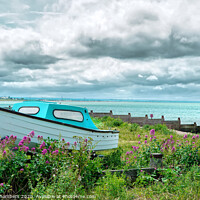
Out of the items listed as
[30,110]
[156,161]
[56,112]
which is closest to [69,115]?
[56,112]

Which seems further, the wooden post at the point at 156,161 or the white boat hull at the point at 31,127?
the white boat hull at the point at 31,127

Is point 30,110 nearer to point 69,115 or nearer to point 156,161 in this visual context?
point 69,115

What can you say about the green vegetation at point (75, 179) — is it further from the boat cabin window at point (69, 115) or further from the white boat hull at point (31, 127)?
the boat cabin window at point (69, 115)

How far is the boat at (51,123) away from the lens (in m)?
6.29

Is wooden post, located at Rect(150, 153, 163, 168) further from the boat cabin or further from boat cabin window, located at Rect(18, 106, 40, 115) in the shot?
boat cabin window, located at Rect(18, 106, 40, 115)

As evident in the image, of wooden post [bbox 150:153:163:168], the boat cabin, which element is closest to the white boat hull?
the boat cabin

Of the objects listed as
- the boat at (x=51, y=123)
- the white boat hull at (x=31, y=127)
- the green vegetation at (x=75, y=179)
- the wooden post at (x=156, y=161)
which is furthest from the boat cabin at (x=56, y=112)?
the wooden post at (x=156, y=161)

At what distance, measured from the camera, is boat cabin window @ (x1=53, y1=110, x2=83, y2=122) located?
26.4ft

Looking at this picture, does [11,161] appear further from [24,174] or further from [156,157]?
[156,157]

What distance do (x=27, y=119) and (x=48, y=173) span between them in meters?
2.60

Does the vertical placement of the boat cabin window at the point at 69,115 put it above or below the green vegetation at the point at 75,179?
above

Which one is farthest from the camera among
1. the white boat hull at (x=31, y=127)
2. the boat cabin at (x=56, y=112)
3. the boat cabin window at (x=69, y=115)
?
the boat cabin window at (x=69, y=115)

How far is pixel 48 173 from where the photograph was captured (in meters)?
4.32

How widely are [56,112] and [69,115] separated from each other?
582 mm
